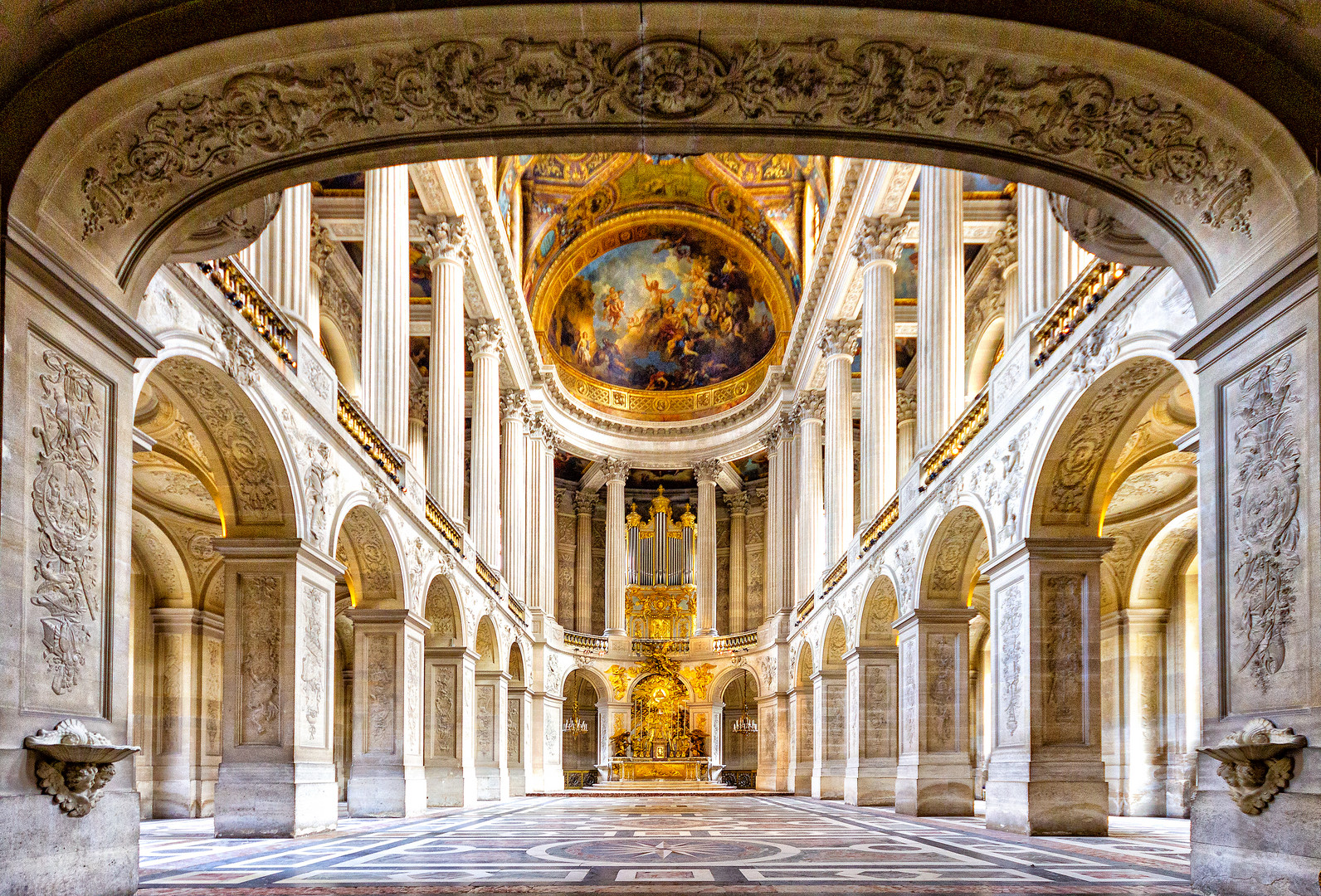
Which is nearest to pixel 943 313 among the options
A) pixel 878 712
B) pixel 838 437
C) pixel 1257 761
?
pixel 878 712

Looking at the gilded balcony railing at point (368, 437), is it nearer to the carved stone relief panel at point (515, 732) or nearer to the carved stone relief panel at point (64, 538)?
the carved stone relief panel at point (64, 538)

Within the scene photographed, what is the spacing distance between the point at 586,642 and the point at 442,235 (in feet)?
65.4

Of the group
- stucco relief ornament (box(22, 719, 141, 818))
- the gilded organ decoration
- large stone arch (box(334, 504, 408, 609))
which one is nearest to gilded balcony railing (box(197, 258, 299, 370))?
large stone arch (box(334, 504, 408, 609))

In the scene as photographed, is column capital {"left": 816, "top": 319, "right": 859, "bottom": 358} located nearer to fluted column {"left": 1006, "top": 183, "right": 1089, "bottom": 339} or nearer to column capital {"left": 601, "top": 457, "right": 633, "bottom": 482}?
column capital {"left": 601, "top": 457, "right": 633, "bottom": 482}

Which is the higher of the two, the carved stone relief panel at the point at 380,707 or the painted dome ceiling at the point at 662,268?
the painted dome ceiling at the point at 662,268

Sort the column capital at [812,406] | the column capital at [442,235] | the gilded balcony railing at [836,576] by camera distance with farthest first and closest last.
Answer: the column capital at [812,406] < the gilded balcony railing at [836,576] < the column capital at [442,235]

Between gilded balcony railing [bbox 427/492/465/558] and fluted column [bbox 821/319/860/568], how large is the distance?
941 cm

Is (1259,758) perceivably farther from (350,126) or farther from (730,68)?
(350,126)

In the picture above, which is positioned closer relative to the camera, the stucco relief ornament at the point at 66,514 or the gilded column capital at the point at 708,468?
the stucco relief ornament at the point at 66,514

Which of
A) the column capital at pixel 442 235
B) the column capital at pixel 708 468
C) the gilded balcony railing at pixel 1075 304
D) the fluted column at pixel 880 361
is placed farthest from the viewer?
the column capital at pixel 708 468

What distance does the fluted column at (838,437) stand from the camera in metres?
28.3

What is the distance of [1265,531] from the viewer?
7625 mm

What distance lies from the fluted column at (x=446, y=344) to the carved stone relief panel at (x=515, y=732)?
9299 millimetres

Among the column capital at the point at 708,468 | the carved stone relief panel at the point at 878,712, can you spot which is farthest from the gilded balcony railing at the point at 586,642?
the carved stone relief panel at the point at 878,712
